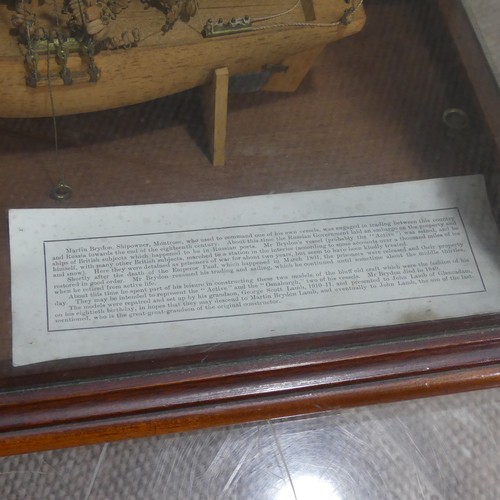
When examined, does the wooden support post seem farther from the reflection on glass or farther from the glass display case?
the reflection on glass

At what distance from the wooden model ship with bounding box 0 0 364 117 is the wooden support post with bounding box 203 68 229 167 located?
0.02 meters

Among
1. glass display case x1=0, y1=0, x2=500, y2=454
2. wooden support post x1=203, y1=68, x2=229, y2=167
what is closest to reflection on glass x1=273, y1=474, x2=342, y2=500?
glass display case x1=0, y1=0, x2=500, y2=454

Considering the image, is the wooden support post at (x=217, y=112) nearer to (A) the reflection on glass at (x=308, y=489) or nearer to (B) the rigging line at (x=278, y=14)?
(B) the rigging line at (x=278, y=14)

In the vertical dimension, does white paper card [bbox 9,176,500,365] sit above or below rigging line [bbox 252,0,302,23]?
below

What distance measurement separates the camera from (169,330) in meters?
0.91

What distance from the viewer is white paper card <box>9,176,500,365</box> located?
0.92 meters

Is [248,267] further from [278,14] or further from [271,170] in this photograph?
[278,14]

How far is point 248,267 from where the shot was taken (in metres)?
0.96

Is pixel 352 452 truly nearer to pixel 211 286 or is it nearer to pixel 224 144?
pixel 211 286

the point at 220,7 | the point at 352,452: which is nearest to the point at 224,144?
the point at 220,7

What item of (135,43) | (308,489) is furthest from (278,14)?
(308,489)

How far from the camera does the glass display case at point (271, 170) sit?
88 cm

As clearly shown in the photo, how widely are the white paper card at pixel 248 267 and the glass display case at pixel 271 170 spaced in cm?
2

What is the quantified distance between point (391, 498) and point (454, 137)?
460 mm
